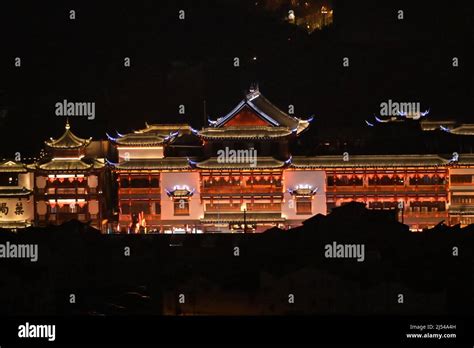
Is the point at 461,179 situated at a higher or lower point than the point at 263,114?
lower

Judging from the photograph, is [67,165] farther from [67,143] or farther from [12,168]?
[12,168]

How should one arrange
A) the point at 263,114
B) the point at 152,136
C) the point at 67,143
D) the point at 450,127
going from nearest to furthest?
the point at 67,143
the point at 263,114
the point at 152,136
the point at 450,127

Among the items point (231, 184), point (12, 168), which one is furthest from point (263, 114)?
point (12, 168)

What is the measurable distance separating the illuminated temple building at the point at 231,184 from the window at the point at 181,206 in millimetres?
23

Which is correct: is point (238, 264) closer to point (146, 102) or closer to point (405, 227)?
point (405, 227)

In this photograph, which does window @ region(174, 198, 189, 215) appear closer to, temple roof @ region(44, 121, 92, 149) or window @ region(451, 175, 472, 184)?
temple roof @ region(44, 121, 92, 149)

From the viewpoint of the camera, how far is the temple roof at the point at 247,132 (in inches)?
859

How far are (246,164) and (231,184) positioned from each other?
616 mm

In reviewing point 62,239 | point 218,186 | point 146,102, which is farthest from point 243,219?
point 146,102

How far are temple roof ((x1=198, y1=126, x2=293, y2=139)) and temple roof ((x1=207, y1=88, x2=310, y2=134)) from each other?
22 centimetres

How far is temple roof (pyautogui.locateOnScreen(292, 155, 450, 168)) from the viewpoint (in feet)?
69.5

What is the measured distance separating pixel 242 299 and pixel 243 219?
207 inches

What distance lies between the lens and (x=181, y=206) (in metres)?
21.9

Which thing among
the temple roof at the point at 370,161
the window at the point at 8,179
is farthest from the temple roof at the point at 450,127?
the window at the point at 8,179
